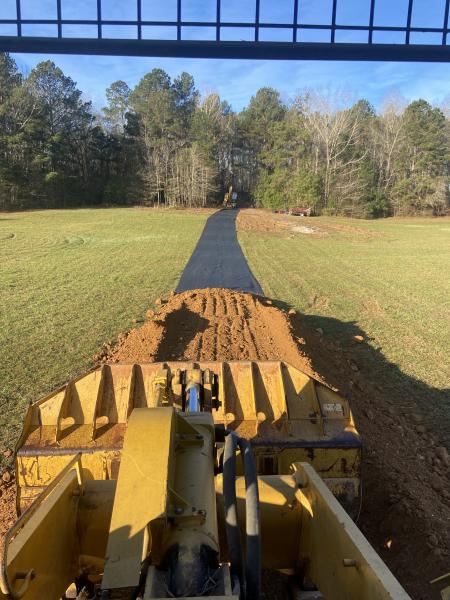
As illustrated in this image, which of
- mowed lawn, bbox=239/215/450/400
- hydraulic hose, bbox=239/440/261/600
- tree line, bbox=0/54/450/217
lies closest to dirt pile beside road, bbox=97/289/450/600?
mowed lawn, bbox=239/215/450/400

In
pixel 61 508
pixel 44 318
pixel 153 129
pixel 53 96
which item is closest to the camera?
pixel 61 508

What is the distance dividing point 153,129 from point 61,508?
65.8 m

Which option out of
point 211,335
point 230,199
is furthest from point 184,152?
point 211,335

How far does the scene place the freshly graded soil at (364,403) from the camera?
4.03 m

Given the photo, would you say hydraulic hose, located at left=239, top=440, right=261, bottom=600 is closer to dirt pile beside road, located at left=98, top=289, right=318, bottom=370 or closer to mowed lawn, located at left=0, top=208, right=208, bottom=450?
mowed lawn, located at left=0, top=208, right=208, bottom=450

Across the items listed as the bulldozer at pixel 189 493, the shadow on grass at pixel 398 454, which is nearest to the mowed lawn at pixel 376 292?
the shadow on grass at pixel 398 454

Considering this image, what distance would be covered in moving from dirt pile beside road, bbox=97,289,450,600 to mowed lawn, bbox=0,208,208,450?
2.75ft

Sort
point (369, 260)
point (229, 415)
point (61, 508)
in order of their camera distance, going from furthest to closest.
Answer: point (369, 260)
point (229, 415)
point (61, 508)

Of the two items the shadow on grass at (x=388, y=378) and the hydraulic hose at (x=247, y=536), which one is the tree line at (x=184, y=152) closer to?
the shadow on grass at (x=388, y=378)

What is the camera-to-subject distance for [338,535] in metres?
2.31

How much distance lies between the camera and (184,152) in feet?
200

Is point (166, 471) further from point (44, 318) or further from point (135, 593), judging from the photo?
point (44, 318)

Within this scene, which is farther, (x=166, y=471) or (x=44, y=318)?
(x=44, y=318)

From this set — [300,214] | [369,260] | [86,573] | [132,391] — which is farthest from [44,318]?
[300,214]
